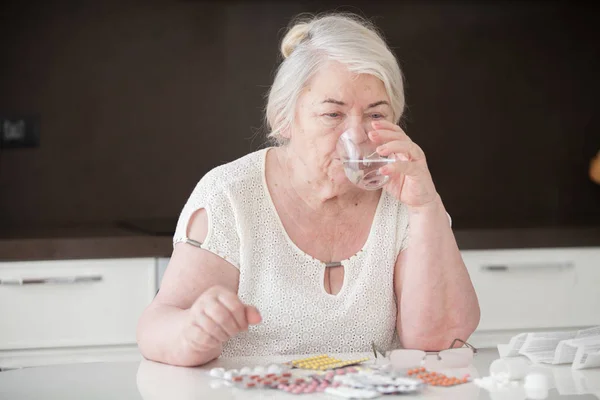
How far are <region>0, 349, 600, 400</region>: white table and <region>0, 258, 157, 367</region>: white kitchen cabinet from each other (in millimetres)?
1038

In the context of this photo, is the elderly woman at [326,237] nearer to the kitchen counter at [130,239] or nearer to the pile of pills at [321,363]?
the pile of pills at [321,363]

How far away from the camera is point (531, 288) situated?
2633mm

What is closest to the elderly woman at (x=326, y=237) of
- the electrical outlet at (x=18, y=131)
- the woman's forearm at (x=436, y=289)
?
the woman's forearm at (x=436, y=289)

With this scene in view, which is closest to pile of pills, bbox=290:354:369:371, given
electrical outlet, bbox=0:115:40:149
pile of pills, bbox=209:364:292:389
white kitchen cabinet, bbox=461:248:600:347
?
pile of pills, bbox=209:364:292:389

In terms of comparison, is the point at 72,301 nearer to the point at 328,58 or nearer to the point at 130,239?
the point at 130,239

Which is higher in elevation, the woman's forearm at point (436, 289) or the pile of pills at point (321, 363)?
the woman's forearm at point (436, 289)

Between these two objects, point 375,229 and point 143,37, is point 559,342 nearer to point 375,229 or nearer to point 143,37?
point 375,229

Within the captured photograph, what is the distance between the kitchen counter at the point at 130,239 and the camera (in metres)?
2.45

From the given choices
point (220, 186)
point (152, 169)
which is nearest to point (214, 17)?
point (152, 169)

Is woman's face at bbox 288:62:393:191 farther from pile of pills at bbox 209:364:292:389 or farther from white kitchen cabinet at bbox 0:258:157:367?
white kitchen cabinet at bbox 0:258:157:367

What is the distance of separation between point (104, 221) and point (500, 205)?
1.44m

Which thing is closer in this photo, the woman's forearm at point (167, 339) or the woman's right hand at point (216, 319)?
the woman's right hand at point (216, 319)

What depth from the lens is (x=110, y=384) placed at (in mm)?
1296

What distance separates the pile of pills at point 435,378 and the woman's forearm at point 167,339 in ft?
1.09
